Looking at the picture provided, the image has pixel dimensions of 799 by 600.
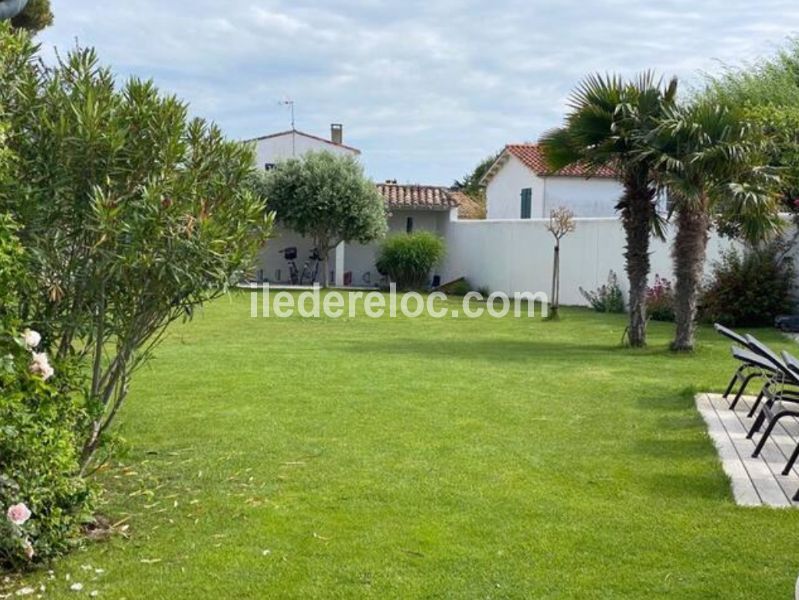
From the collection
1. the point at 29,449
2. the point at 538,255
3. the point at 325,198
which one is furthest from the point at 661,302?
the point at 29,449

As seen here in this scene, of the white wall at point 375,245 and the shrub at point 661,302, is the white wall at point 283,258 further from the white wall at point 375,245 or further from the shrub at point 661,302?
the shrub at point 661,302

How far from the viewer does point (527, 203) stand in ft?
116

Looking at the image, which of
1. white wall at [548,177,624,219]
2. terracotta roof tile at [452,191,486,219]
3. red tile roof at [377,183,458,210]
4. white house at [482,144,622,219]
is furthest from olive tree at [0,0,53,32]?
terracotta roof tile at [452,191,486,219]

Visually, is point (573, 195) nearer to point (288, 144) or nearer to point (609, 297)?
point (288, 144)

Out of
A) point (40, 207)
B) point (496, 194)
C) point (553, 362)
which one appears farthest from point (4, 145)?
point (496, 194)

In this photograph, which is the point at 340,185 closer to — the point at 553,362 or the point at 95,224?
the point at 553,362

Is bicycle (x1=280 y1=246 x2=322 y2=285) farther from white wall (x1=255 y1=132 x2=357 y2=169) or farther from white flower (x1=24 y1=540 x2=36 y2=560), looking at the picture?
white flower (x1=24 y1=540 x2=36 y2=560)

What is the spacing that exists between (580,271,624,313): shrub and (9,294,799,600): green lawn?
33.5 ft

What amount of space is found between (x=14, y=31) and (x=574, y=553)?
4453 millimetres

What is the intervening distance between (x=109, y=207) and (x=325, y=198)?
24815mm

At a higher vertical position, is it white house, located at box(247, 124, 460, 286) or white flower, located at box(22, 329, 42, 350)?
white house, located at box(247, 124, 460, 286)

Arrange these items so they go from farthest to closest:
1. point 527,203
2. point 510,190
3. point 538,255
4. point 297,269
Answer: point 510,190, point 527,203, point 297,269, point 538,255

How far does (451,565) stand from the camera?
4734 mm

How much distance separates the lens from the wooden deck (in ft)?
19.6
